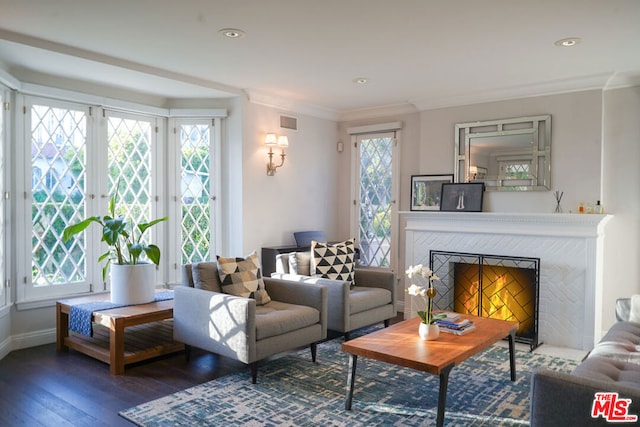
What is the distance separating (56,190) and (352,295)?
2.79m

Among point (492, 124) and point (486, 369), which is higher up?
point (492, 124)

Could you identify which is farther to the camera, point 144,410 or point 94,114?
point 94,114

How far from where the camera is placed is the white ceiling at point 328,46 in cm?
288

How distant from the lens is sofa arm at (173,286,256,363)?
10.3 feet

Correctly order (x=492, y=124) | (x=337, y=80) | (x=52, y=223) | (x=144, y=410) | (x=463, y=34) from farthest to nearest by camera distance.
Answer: (x=492, y=124) → (x=337, y=80) → (x=52, y=223) → (x=463, y=34) → (x=144, y=410)

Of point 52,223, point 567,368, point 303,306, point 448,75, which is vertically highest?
point 448,75

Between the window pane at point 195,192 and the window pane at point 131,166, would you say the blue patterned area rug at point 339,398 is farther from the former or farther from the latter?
the window pane at point 131,166

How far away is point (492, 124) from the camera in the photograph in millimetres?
4879

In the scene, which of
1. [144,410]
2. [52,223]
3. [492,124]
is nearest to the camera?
[144,410]

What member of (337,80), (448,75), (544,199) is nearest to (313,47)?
(337,80)

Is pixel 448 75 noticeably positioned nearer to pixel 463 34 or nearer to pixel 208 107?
pixel 463 34

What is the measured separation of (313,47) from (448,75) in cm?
140

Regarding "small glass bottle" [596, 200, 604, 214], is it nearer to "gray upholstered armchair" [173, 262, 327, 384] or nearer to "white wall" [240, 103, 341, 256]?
"gray upholstered armchair" [173, 262, 327, 384]

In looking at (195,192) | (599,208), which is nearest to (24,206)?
(195,192)
